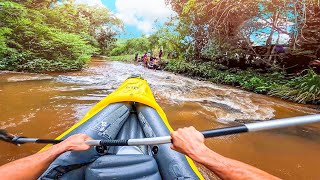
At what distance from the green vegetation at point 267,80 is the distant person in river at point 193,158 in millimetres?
6874

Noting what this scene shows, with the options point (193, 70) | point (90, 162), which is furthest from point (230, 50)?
point (90, 162)

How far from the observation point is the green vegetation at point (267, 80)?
7047mm

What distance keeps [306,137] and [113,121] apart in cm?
339

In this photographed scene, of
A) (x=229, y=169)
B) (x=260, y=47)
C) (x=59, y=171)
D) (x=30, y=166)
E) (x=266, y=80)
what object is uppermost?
(x=260, y=47)

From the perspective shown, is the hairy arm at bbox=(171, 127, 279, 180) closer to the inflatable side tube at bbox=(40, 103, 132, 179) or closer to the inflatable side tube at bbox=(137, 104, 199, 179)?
the inflatable side tube at bbox=(137, 104, 199, 179)

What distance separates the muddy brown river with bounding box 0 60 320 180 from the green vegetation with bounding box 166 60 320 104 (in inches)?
21.3

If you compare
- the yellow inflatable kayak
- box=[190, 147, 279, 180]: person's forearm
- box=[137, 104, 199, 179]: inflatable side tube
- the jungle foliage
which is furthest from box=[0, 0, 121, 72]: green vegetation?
box=[190, 147, 279, 180]: person's forearm

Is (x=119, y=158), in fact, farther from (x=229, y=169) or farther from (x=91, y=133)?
(x=229, y=169)

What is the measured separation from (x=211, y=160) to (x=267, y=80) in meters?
8.73

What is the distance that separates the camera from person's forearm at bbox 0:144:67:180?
4.09 feet

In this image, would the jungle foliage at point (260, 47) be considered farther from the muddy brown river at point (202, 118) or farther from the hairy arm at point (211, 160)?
the hairy arm at point (211, 160)

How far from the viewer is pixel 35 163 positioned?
1353mm

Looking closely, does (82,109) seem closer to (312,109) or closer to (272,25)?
(312,109)

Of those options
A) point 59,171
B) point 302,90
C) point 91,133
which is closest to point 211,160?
point 59,171
